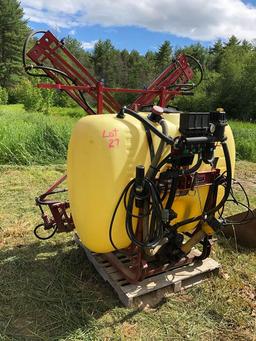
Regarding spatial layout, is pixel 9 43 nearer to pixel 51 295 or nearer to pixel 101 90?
pixel 101 90

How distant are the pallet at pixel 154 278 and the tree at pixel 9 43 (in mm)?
36389

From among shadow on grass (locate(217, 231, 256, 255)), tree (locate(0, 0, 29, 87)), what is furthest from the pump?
tree (locate(0, 0, 29, 87))

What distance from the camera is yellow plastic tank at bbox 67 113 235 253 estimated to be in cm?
211

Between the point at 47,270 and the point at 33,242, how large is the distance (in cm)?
56

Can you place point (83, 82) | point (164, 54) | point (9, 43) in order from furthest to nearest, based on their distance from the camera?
point (164, 54), point (9, 43), point (83, 82)

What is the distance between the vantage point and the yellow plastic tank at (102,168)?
2.11m

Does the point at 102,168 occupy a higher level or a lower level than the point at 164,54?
lower

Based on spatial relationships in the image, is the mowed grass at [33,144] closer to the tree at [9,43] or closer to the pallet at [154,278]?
the pallet at [154,278]

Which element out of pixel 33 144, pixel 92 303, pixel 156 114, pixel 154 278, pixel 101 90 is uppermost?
pixel 101 90

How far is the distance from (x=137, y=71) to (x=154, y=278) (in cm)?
4288

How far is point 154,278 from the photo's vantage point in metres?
2.70

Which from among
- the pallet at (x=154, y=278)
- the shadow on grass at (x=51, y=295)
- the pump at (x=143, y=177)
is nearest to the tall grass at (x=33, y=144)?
the shadow on grass at (x=51, y=295)

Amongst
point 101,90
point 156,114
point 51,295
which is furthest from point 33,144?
point 156,114

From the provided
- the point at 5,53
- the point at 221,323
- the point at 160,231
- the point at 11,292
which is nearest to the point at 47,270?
the point at 11,292
